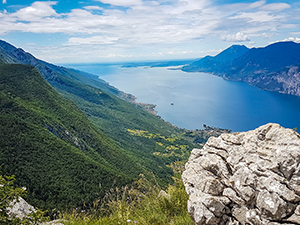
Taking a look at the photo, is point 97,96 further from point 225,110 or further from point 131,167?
point 131,167

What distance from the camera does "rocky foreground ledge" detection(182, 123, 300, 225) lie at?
4.12 meters

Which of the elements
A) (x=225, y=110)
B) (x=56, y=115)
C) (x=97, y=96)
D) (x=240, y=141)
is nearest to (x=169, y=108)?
(x=225, y=110)

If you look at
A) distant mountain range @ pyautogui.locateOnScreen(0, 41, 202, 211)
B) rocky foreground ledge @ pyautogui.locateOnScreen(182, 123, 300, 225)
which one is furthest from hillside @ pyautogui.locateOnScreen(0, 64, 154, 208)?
rocky foreground ledge @ pyautogui.locateOnScreen(182, 123, 300, 225)

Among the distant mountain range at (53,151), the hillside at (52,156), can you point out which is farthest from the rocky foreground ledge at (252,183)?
Answer: the hillside at (52,156)

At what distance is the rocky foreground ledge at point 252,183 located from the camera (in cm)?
412

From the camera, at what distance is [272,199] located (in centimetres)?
415

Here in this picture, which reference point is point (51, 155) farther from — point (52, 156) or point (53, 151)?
point (53, 151)

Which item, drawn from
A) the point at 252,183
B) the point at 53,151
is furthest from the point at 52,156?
the point at 252,183

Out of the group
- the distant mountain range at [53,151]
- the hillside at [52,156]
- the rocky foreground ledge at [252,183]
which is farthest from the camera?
the distant mountain range at [53,151]

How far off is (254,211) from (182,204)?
2.06 metres

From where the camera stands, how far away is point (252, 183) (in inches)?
183

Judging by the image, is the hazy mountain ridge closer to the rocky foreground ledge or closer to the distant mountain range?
the distant mountain range

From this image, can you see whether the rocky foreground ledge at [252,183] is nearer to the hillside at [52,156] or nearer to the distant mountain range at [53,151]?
the distant mountain range at [53,151]

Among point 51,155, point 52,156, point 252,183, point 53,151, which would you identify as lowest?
point 52,156
